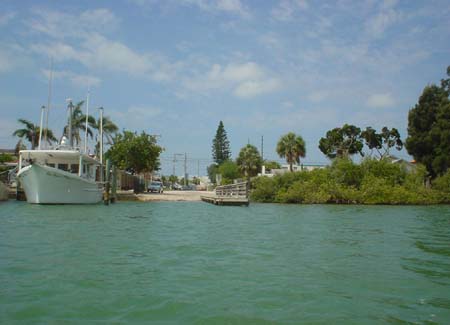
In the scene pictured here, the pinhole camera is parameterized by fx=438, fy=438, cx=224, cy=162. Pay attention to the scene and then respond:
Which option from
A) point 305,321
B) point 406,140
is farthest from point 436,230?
point 406,140

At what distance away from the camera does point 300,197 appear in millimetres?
43969

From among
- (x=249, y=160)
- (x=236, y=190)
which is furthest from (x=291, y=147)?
(x=236, y=190)

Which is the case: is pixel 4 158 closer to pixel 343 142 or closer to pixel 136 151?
pixel 136 151

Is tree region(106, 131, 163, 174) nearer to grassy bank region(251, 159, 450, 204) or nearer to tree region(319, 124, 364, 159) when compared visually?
grassy bank region(251, 159, 450, 204)

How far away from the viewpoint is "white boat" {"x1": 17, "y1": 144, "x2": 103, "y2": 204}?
1209 inches

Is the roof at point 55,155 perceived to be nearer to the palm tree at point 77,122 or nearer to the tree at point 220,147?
the palm tree at point 77,122

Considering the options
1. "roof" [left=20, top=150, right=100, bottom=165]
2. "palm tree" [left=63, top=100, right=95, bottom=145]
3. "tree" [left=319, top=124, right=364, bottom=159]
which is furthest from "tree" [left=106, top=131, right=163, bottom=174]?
"tree" [left=319, top=124, right=364, bottom=159]

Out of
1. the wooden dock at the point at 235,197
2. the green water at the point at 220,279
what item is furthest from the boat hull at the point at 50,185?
the green water at the point at 220,279

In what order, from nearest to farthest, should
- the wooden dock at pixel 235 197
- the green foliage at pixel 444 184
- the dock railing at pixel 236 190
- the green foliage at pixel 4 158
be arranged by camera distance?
the wooden dock at pixel 235 197 < the dock railing at pixel 236 190 < the green foliage at pixel 444 184 < the green foliage at pixel 4 158

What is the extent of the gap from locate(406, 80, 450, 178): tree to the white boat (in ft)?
121

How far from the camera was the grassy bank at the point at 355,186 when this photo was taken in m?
42.9

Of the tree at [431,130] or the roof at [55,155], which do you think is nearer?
the roof at [55,155]

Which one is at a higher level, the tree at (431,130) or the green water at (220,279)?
the tree at (431,130)

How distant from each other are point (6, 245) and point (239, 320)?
8.63 meters
